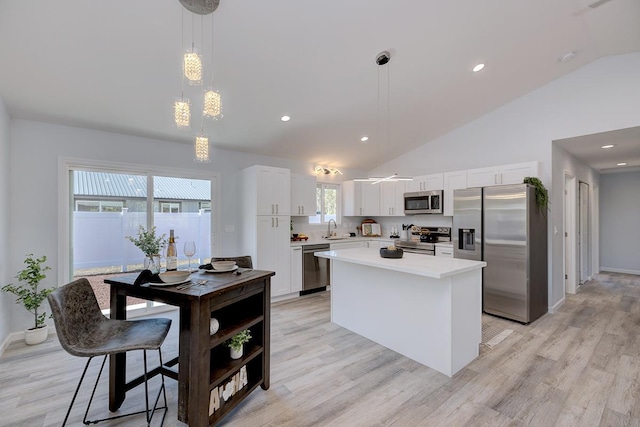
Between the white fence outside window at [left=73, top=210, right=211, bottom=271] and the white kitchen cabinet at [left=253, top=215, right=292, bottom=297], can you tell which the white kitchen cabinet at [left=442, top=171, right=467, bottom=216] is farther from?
the white fence outside window at [left=73, top=210, right=211, bottom=271]

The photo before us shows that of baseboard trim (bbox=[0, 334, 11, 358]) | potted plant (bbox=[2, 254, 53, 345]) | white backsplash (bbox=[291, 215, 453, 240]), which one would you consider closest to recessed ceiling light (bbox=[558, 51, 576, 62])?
white backsplash (bbox=[291, 215, 453, 240])

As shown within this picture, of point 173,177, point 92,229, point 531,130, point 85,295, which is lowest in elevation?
point 85,295

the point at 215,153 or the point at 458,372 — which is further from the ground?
the point at 215,153

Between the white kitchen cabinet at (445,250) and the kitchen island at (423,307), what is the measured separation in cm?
174

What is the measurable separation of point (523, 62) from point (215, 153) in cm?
446

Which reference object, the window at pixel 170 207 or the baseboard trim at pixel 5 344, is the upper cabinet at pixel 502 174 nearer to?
the window at pixel 170 207

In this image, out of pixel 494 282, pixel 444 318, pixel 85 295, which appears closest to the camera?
pixel 85 295

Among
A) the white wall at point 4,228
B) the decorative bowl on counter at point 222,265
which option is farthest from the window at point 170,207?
the decorative bowl on counter at point 222,265

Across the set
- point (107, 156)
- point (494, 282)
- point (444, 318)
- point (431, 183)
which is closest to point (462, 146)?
point (431, 183)

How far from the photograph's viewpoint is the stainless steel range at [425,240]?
4828mm

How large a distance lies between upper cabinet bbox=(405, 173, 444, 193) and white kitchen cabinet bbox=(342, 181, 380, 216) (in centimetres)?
78

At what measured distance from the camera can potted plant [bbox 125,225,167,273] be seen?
209cm

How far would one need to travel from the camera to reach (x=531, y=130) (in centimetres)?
425

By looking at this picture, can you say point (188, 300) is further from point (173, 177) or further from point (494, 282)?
point (494, 282)
